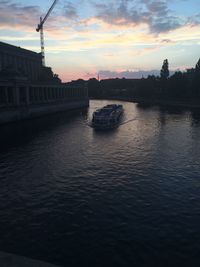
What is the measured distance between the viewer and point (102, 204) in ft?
107

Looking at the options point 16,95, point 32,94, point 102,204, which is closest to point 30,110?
point 16,95

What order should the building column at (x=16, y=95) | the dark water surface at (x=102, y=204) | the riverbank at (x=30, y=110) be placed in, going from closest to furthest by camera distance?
the dark water surface at (x=102, y=204), the riverbank at (x=30, y=110), the building column at (x=16, y=95)

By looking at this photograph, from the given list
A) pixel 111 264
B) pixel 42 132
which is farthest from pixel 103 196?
pixel 42 132

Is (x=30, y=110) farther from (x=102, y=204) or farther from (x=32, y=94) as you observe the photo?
(x=102, y=204)

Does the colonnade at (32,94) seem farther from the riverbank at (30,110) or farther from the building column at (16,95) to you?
the riverbank at (30,110)

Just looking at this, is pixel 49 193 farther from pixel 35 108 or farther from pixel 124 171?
pixel 35 108

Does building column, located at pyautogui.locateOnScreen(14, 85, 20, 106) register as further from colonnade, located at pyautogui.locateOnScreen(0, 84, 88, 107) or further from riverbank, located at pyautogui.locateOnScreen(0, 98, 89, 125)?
riverbank, located at pyautogui.locateOnScreen(0, 98, 89, 125)

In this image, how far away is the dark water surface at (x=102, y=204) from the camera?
909 inches

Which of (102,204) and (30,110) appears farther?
(30,110)

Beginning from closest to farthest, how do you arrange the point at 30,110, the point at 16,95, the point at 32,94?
1. the point at 16,95
2. the point at 30,110
3. the point at 32,94

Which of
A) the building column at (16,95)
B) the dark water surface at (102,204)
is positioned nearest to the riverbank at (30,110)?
the building column at (16,95)

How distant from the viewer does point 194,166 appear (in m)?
47.4

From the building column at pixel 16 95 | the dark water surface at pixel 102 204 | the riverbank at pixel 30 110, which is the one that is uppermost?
the building column at pixel 16 95

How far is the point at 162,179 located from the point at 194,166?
379 inches
